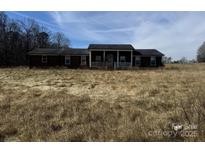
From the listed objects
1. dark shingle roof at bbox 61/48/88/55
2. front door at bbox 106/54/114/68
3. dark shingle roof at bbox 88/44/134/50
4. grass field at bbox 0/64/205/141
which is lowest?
grass field at bbox 0/64/205/141

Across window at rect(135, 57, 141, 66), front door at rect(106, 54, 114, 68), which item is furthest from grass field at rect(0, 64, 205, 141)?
window at rect(135, 57, 141, 66)

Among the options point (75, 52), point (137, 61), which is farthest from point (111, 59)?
point (75, 52)

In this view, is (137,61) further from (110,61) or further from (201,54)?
(201,54)

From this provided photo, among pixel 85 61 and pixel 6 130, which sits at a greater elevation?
pixel 85 61

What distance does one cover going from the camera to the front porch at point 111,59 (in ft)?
96.9

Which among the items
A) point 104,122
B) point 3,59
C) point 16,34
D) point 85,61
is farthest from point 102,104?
point 16,34

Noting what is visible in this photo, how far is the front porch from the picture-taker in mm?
29531

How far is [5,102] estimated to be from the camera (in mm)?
7355

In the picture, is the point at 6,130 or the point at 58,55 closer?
the point at 6,130

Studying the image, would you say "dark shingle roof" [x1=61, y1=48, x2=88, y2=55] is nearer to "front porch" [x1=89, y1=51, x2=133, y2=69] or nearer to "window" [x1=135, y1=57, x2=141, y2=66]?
"front porch" [x1=89, y1=51, x2=133, y2=69]

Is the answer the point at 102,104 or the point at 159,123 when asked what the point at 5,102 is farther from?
the point at 159,123

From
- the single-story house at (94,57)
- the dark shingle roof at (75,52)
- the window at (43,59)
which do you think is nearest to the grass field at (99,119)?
the single-story house at (94,57)

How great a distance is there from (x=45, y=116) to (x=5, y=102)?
7.17 ft

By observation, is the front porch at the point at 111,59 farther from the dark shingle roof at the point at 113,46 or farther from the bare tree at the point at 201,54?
the bare tree at the point at 201,54
